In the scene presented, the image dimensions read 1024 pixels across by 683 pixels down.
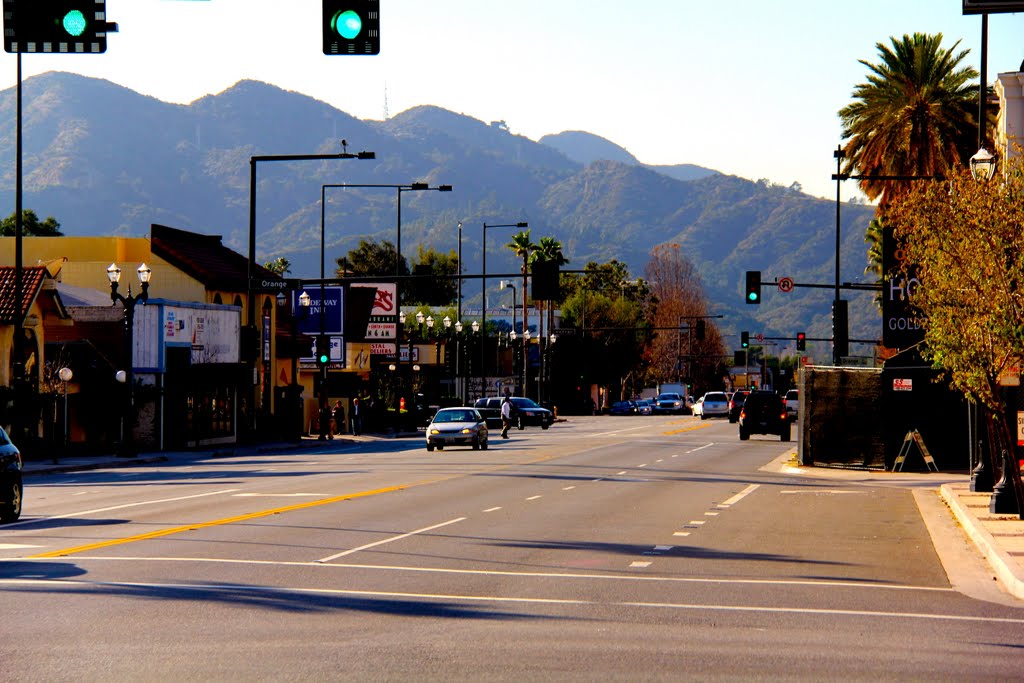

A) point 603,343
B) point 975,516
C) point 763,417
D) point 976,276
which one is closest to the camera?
point 976,276

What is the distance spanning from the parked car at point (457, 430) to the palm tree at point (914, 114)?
16.5m

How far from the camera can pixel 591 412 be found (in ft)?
401

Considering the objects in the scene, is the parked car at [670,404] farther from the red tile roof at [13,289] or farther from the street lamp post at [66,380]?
the red tile roof at [13,289]

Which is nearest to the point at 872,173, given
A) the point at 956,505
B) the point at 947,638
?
the point at 956,505

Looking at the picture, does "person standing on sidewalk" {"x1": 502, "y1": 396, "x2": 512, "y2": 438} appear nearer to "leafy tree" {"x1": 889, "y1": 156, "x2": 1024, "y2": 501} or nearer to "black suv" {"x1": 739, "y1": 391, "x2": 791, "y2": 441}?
"black suv" {"x1": 739, "y1": 391, "x2": 791, "y2": 441}

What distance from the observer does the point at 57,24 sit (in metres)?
15.6

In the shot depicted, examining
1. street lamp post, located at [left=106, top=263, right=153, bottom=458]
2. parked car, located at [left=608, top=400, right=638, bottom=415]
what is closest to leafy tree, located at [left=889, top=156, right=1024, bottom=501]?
street lamp post, located at [left=106, top=263, right=153, bottom=458]

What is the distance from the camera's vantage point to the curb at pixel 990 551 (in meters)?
14.6

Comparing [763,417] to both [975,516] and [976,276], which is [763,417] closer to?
[975,516]

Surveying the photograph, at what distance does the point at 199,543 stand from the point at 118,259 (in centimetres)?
4600

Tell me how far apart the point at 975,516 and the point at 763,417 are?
35.3 meters

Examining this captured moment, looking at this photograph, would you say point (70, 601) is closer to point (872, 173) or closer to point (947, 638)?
point (947, 638)

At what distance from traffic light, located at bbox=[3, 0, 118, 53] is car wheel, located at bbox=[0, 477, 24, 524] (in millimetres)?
7565

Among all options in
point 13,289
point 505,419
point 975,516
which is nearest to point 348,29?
point 975,516
